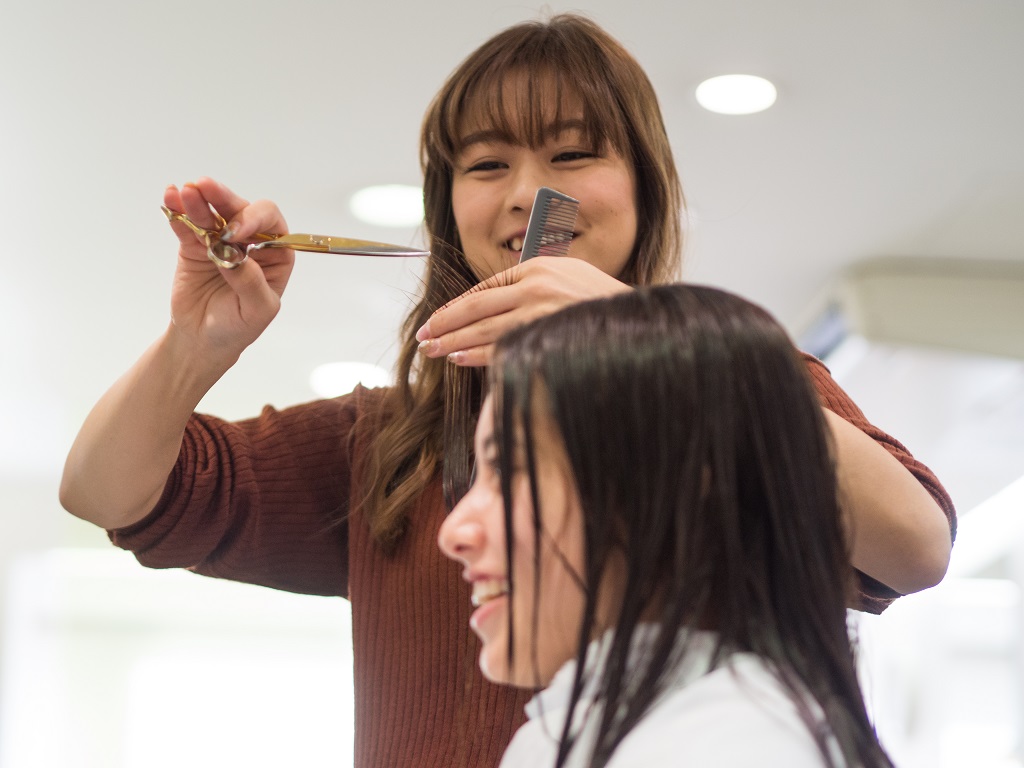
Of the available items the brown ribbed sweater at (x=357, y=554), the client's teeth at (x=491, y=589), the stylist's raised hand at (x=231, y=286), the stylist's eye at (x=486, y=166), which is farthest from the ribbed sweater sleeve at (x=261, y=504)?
the client's teeth at (x=491, y=589)

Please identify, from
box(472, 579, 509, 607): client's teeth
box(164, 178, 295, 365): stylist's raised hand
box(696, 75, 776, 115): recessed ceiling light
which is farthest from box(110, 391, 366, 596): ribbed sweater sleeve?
A: box(696, 75, 776, 115): recessed ceiling light

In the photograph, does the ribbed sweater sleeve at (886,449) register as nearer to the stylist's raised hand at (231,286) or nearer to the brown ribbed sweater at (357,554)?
the brown ribbed sweater at (357,554)

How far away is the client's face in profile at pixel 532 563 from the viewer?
65 centimetres

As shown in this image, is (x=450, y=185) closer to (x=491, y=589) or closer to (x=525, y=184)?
(x=525, y=184)

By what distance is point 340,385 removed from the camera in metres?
3.76

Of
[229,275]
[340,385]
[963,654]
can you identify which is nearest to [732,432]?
[229,275]

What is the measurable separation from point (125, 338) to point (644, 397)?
291 cm

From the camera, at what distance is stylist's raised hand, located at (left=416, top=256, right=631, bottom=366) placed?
2.53 feet

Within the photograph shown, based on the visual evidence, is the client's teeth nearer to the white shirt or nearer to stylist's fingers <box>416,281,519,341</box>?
the white shirt

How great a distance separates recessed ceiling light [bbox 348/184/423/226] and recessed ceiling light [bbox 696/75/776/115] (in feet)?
1.97

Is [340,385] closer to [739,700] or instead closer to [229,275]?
[229,275]

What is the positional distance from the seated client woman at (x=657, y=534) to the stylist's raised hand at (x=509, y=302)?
3.7 inches

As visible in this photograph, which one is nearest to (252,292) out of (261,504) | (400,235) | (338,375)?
(261,504)

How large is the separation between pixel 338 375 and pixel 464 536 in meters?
3.03
